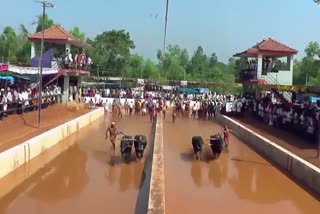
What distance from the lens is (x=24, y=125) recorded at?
22297mm

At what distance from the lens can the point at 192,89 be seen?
6931 cm

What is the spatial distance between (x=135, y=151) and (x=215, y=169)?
308 cm

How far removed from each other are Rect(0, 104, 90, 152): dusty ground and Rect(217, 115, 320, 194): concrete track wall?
374 inches

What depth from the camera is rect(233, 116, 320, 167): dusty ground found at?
16772mm

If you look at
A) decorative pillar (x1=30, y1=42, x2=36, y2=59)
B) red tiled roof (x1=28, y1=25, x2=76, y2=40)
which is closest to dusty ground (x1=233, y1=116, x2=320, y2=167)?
red tiled roof (x1=28, y1=25, x2=76, y2=40)

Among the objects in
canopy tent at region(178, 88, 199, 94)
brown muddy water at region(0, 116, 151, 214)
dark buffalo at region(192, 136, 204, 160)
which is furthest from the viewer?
canopy tent at region(178, 88, 199, 94)

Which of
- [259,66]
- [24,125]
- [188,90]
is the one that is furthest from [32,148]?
[188,90]

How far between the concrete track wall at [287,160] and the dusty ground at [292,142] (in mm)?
407

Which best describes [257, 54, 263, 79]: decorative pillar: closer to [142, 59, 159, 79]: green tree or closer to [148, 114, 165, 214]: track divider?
[148, 114, 165, 214]: track divider

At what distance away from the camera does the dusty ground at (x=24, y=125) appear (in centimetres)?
1806

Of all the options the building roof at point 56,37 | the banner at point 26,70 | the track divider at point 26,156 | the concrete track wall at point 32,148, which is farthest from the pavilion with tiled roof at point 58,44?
the track divider at point 26,156

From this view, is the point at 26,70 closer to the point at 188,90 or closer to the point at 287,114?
the point at 287,114

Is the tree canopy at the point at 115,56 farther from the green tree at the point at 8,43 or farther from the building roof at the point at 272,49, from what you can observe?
the building roof at the point at 272,49

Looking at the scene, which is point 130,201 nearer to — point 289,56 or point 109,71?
point 289,56
